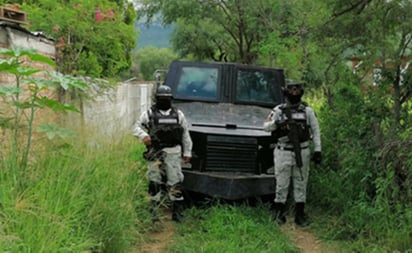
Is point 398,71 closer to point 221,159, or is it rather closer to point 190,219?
point 221,159

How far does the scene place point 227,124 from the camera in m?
6.67

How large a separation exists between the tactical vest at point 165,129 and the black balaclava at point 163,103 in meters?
0.08

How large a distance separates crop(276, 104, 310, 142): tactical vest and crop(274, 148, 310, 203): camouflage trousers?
0.18m

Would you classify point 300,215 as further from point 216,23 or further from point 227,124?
point 216,23

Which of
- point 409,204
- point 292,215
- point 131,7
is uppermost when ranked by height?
point 131,7

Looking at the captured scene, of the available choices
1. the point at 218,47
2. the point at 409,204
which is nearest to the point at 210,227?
the point at 409,204

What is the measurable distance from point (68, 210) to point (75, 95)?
3.03 meters

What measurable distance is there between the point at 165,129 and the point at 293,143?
1491 millimetres

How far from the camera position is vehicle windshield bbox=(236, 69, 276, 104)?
7820 millimetres

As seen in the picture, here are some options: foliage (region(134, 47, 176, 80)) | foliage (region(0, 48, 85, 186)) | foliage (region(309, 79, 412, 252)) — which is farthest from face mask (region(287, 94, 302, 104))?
foliage (region(134, 47, 176, 80))

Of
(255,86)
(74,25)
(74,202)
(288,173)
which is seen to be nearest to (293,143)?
(288,173)

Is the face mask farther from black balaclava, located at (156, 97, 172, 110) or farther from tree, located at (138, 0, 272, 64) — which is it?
tree, located at (138, 0, 272, 64)

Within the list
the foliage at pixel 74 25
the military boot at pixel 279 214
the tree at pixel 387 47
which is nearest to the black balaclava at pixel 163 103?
the military boot at pixel 279 214

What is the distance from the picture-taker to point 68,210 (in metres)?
3.79
